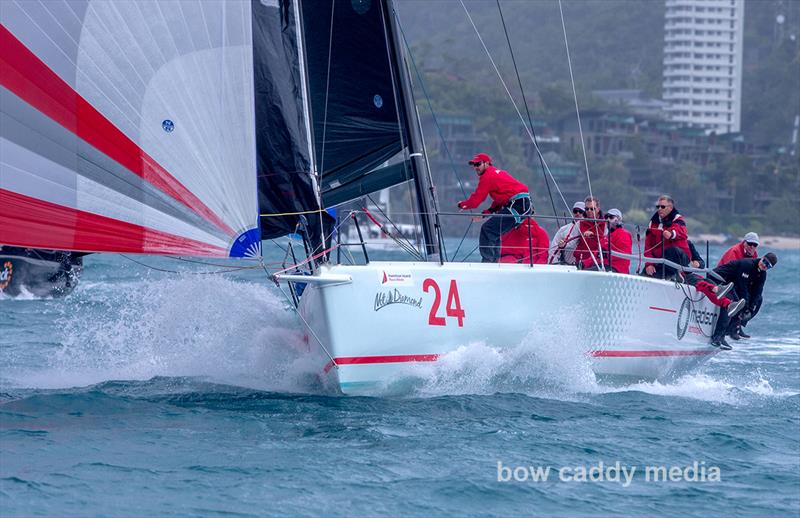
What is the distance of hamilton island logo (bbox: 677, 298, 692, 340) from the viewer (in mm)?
8530

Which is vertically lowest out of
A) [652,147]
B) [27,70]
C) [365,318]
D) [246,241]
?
[365,318]

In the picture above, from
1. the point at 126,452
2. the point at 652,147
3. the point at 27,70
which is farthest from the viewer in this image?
the point at 652,147

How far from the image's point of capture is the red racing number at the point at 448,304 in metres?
6.80

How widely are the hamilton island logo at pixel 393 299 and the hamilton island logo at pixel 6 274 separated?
10.1 m

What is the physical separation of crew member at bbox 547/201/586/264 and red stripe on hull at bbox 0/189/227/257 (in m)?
2.78

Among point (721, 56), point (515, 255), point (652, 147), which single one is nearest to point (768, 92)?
point (721, 56)

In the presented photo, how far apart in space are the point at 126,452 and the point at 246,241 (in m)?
1.43

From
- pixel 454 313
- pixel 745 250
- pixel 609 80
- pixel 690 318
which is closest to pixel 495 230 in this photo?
pixel 454 313

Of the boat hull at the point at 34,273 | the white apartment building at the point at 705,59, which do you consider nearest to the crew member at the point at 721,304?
the boat hull at the point at 34,273

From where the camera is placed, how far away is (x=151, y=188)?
6258 mm

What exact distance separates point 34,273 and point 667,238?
32.4 feet

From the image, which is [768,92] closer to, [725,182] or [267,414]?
[725,182]

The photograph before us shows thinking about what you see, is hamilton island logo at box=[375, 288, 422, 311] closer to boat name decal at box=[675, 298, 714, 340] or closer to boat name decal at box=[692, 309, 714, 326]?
boat name decal at box=[675, 298, 714, 340]

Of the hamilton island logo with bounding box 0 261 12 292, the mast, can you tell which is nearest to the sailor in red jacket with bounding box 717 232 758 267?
the mast
